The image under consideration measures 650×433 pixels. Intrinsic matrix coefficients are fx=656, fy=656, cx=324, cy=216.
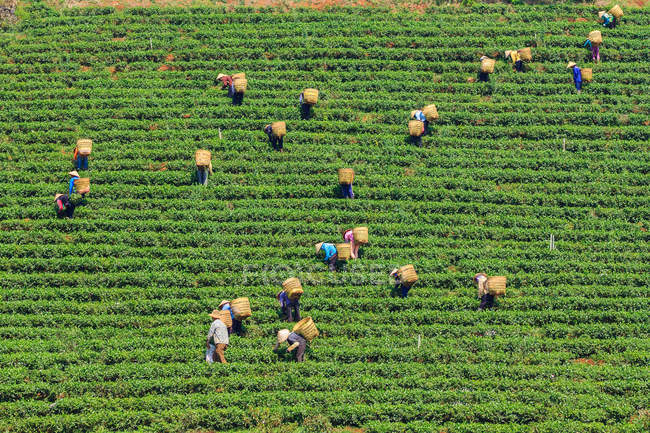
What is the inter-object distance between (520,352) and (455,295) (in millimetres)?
2453

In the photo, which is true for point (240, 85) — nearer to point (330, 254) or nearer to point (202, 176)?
point (202, 176)

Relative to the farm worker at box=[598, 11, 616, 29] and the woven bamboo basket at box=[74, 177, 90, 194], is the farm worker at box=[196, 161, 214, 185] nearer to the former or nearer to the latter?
the woven bamboo basket at box=[74, 177, 90, 194]

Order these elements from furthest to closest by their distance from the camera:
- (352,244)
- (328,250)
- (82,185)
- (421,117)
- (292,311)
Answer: (421,117), (82,185), (352,244), (328,250), (292,311)

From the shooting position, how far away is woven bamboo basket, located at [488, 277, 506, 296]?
18766mm

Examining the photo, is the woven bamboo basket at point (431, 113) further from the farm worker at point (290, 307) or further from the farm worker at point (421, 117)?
the farm worker at point (290, 307)

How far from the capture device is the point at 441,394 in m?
16.9

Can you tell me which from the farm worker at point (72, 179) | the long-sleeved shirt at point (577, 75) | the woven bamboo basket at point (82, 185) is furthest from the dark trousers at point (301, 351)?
the long-sleeved shirt at point (577, 75)

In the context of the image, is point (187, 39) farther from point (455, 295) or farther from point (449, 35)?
point (455, 295)

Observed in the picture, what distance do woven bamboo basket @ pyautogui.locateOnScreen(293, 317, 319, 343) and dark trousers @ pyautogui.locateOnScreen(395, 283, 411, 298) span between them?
3.04 m

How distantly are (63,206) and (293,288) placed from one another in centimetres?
819

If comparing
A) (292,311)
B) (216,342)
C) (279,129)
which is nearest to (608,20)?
(279,129)

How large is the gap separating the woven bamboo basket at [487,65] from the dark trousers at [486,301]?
10.1 meters

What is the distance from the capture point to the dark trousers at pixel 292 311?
1841 cm

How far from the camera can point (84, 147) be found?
21.6 meters
